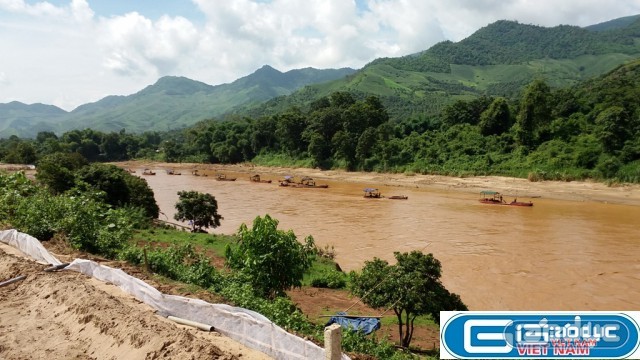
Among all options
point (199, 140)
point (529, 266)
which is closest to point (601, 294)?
point (529, 266)

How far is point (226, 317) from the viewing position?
768 centimetres

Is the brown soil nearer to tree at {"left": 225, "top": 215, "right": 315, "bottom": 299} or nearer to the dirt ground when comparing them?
the dirt ground

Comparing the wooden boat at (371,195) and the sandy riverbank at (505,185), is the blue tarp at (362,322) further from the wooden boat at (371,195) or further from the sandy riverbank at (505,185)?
the sandy riverbank at (505,185)

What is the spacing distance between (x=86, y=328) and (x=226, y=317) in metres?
3.19

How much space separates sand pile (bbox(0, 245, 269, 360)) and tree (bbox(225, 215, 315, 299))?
350cm

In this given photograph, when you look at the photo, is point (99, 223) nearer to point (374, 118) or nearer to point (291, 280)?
point (291, 280)

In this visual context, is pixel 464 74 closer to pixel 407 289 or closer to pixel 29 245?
pixel 407 289

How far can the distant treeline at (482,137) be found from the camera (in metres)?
45.1

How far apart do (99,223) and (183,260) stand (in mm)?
3569

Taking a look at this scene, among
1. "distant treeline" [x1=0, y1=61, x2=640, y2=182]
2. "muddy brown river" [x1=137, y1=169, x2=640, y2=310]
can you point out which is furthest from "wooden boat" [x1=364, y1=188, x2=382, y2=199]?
"distant treeline" [x1=0, y1=61, x2=640, y2=182]

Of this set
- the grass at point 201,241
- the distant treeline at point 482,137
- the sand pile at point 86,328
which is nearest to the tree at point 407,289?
the sand pile at point 86,328

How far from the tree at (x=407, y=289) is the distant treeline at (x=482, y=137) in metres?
38.7

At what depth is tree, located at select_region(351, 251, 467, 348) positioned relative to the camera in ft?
38.2

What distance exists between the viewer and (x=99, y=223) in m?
15.0
